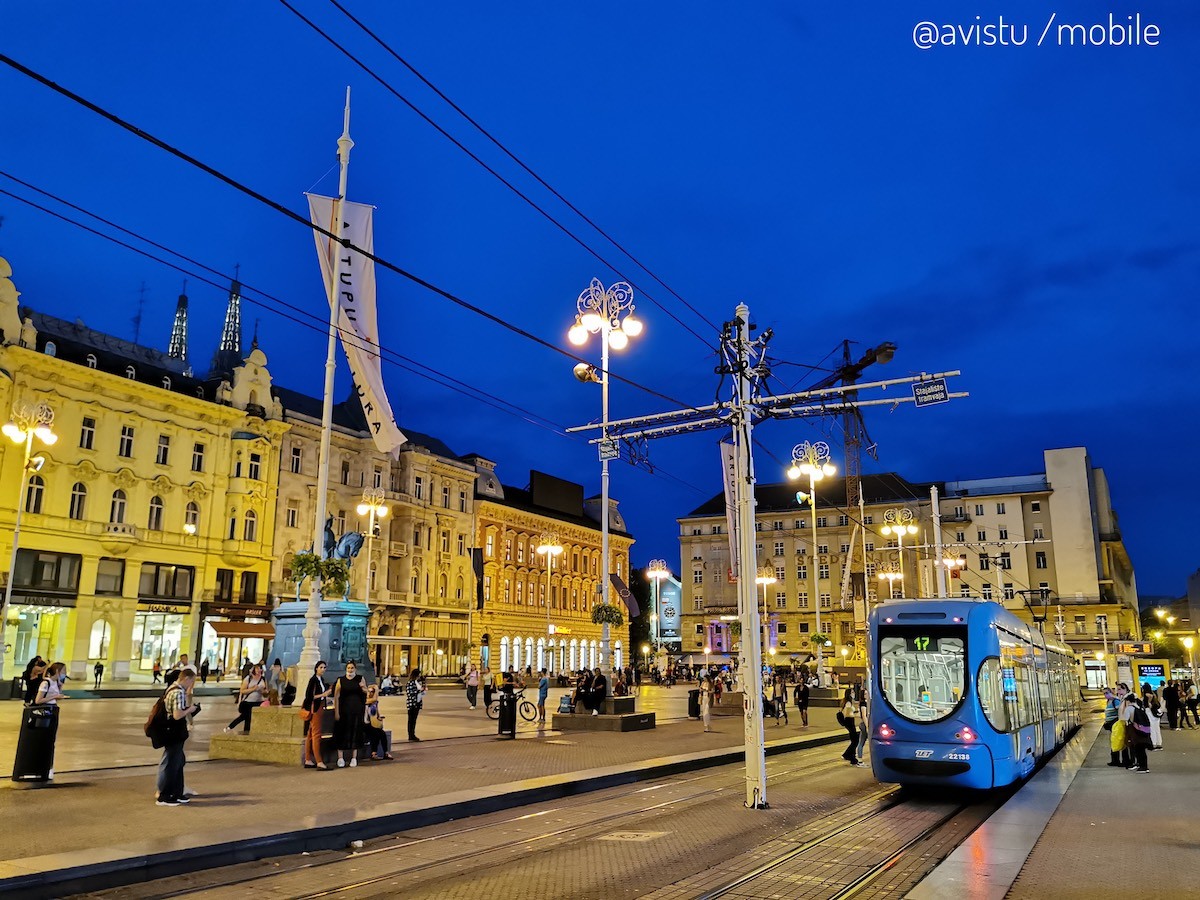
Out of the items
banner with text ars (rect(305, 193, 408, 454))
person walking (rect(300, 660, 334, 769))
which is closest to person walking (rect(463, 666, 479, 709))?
banner with text ars (rect(305, 193, 408, 454))

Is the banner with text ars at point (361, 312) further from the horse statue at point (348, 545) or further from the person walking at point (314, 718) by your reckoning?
the horse statue at point (348, 545)

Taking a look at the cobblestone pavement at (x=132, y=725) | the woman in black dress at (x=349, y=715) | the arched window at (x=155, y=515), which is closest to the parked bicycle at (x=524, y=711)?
the cobblestone pavement at (x=132, y=725)

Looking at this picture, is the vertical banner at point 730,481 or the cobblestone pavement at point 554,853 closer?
the cobblestone pavement at point 554,853

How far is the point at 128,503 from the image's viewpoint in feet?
156

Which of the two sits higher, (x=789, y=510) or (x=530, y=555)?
(x=789, y=510)

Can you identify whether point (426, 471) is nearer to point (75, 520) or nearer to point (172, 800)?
point (75, 520)

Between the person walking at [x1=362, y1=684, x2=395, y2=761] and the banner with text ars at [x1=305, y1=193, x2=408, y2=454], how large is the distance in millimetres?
5310

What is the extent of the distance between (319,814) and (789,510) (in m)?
91.2

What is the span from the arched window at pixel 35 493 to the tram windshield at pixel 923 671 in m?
41.8

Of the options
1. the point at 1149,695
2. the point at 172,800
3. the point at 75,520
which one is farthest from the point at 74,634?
the point at 1149,695

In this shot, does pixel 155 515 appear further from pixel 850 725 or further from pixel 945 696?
pixel 945 696

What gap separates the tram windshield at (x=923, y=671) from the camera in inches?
545

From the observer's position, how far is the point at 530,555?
76562 millimetres

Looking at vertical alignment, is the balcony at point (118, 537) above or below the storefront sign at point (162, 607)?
above
